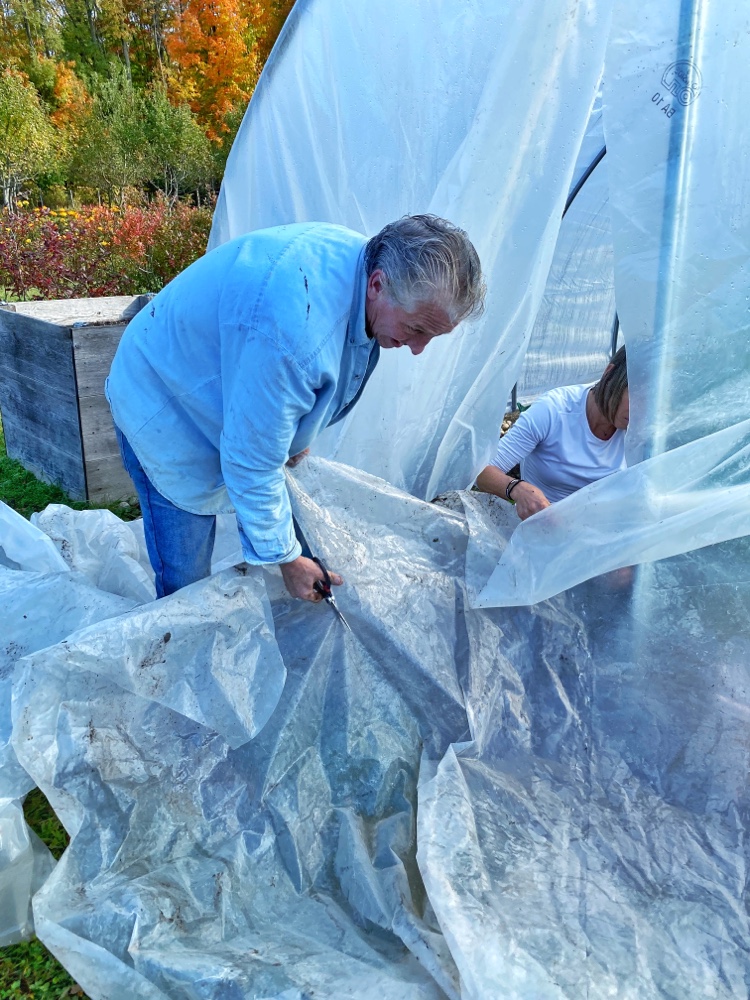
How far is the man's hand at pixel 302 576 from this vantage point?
181 centimetres

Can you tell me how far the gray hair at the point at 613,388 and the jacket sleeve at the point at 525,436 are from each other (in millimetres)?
167

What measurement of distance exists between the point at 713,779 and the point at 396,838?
68 centimetres

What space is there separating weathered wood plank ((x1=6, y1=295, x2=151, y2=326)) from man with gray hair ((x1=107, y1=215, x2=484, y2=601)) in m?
2.43

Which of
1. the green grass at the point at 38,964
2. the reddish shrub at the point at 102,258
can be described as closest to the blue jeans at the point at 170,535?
the green grass at the point at 38,964

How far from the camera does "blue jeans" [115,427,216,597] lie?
197 cm

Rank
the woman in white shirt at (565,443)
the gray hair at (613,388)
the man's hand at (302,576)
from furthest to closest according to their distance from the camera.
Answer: the woman in white shirt at (565,443) < the gray hair at (613,388) < the man's hand at (302,576)

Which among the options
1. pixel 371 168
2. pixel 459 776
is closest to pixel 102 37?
pixel 371 168

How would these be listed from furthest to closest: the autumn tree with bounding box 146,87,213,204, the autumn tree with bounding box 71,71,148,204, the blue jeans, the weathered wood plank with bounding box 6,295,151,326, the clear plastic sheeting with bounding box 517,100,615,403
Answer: the autumn tree with bounding box 146,87,213,204, the autumn tree with bounding box 71,71,148,204, the clear plastic sheeting with bounding box 517,100,615,403, the weathered wood plank with bounding box 6,295,151,326, the blue jeans

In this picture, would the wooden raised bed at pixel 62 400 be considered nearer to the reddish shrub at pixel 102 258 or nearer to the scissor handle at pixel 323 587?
the scissor handle at pixel 323 587

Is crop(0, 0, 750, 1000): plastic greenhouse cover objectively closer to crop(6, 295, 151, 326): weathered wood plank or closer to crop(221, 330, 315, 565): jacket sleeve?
crop(221, 330, 315, 565): jacket sleeve

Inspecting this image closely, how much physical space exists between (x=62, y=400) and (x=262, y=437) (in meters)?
2.37

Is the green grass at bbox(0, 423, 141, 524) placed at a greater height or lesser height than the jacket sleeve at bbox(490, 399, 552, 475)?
lesser

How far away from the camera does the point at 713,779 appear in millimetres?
1651

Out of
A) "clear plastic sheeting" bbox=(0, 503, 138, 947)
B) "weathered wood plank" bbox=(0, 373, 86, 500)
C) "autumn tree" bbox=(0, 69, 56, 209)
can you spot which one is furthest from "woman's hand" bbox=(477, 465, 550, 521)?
"autumn tree" bbox=(0, 69, 56, 209)
